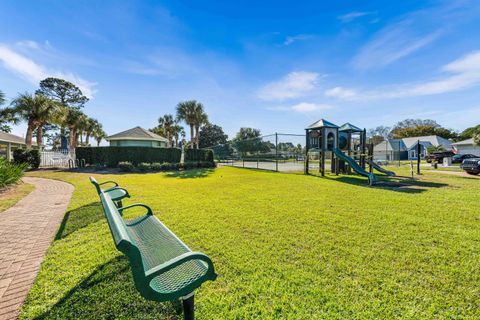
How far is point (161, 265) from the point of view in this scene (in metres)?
1.34

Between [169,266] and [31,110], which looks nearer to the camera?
[169,266]

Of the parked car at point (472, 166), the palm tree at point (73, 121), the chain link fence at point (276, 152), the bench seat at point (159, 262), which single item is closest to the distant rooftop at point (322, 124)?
the chain link fence at point (276, 152)

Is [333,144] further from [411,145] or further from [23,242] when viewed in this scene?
[411,145]

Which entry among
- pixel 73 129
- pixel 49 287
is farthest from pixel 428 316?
pixel 73 129

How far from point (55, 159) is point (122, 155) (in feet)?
27.5

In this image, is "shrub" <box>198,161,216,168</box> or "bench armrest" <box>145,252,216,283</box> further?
"shrub" <box>198,161,216,168</box>

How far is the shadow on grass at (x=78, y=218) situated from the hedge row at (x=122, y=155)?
528 inches

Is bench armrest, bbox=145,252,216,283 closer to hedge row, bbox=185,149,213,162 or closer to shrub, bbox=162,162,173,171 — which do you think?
shrub, bbox=162,162,173,171

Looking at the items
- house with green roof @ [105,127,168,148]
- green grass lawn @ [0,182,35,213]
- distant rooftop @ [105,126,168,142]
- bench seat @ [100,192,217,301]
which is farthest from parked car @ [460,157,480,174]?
distant rooftop @ [105,126,168,142]

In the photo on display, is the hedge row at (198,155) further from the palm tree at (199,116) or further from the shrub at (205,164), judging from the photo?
the palm tree at (199,116)

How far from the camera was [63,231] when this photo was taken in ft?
12.8

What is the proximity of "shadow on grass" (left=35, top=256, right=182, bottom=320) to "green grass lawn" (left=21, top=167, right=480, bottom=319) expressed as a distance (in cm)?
1

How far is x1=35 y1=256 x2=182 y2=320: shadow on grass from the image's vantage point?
184 cm

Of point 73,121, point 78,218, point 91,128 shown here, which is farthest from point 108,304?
point 91,128
